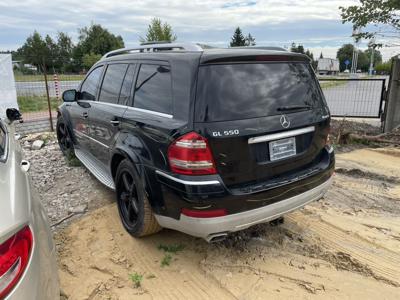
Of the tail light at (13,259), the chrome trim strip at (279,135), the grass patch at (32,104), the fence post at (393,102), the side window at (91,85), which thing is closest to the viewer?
the tail light at (13,259)

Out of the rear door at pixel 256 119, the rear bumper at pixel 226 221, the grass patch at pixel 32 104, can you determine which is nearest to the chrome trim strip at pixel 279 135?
the rear door at pixel 256 119

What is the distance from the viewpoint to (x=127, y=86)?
3680 millimetres

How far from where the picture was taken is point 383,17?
839 centimetres

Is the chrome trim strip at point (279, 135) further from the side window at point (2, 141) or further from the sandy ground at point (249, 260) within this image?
the side window at point (2, 141)

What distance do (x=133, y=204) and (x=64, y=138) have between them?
3662 millimetres

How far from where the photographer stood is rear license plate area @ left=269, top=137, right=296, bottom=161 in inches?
115

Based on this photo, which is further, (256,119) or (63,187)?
(63,187)

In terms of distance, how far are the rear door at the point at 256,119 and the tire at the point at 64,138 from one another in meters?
3.99

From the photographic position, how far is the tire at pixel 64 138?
6066mm

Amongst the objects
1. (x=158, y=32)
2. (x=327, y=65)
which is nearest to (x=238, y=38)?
(x=327, y=65)

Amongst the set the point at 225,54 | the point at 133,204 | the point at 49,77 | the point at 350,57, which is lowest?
the point at 133,204

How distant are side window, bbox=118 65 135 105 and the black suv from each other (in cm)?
1

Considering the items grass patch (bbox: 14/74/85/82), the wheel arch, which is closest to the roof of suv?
the wheel arch

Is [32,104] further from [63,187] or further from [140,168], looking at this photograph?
[140,168]
